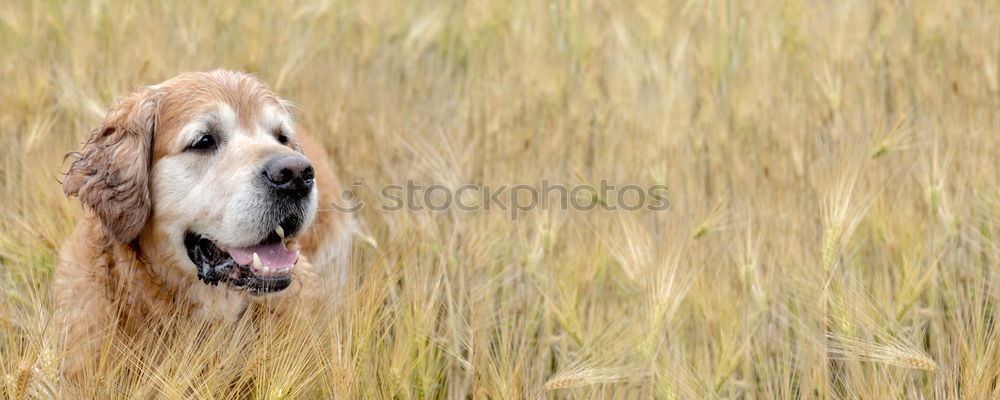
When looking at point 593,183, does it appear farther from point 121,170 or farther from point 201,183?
point 121,170

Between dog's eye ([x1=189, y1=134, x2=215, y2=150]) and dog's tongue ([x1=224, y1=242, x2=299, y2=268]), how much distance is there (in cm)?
36

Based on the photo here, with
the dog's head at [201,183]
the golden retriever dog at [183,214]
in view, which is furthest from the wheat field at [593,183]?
the dog's head at [201,183]

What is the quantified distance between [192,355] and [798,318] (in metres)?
1.76

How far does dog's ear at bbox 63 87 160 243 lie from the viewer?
290 cm

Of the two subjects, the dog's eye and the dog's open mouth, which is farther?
the dog's eye

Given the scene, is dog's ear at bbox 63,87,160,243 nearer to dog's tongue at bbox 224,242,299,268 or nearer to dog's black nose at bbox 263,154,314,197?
dog's tongue at bbox 224,242,299,268

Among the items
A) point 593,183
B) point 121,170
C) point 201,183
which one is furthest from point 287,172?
point 593,183

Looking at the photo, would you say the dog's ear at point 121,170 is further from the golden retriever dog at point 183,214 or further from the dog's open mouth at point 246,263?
the dog's open mouth at point 246,263

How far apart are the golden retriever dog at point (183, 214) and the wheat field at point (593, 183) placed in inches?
6.5

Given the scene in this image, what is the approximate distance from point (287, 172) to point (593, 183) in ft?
4.69

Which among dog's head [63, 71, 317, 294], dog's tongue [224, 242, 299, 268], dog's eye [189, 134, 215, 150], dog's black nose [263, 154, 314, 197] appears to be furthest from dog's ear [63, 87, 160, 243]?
dog's black nose [263, 154, 314, 197]

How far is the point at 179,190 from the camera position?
9.72 ft

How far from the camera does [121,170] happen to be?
9.66 feet

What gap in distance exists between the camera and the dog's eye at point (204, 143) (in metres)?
3.02
